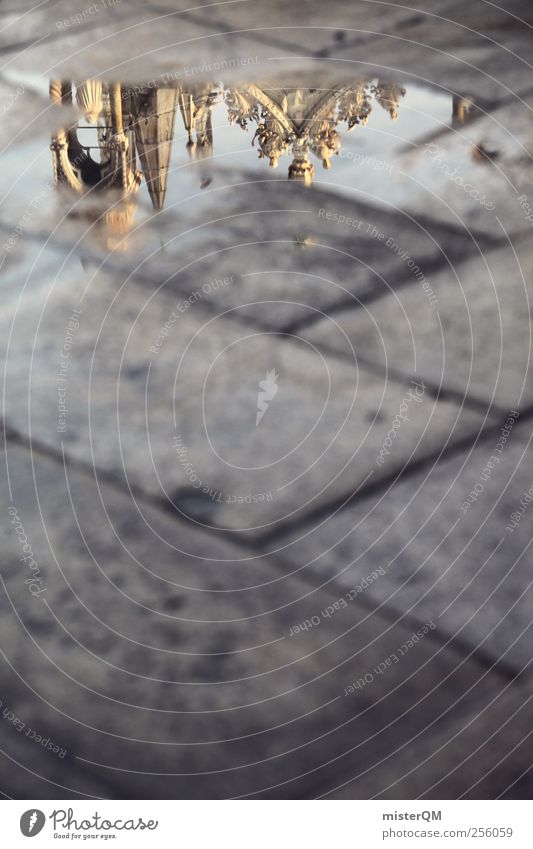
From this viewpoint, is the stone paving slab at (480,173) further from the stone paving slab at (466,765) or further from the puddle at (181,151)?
the stone paving slab at (466,765)

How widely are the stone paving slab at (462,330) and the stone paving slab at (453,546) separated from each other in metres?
0.08

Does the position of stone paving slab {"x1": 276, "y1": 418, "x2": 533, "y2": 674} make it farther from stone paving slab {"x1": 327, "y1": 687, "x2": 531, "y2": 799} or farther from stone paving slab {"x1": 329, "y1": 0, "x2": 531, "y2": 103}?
stone paving slab {"x1": 329, "y1": 0, "x2": 531, "y2": 103}

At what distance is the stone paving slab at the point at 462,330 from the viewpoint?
153cm

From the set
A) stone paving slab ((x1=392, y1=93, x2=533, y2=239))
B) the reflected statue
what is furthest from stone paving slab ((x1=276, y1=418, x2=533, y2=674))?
the reflected statue

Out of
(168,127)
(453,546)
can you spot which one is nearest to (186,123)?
(168,127)

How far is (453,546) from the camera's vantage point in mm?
1441

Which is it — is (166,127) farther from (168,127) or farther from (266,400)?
(266,400)

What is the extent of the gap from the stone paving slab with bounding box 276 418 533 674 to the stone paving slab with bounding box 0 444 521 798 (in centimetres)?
4

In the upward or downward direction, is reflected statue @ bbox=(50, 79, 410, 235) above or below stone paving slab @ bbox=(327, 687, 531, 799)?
above

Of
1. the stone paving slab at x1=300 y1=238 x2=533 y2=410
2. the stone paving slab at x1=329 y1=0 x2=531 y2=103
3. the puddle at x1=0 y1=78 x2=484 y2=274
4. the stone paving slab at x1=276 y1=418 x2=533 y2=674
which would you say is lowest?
the stone paving slab at x1=276 y1=418 x2=533 y2=674

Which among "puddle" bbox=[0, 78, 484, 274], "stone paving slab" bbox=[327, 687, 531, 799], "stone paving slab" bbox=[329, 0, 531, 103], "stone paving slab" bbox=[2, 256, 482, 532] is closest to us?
"stone paving slab" bbox=[327, 687, 531, 799]

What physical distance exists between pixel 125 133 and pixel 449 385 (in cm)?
55

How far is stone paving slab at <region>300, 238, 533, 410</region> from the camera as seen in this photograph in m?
1.53

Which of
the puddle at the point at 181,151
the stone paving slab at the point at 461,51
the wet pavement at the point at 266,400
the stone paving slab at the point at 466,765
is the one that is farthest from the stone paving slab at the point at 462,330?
the stone paving slab at the point at 466,765
